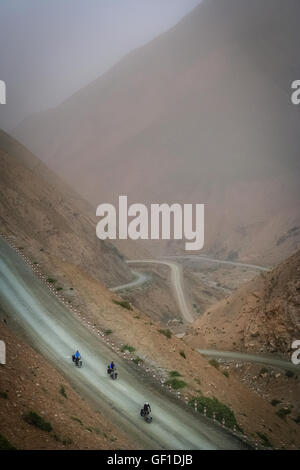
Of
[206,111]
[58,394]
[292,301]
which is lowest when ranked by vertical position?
[58,394]

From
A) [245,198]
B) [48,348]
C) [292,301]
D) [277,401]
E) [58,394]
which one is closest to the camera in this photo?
[58,394]

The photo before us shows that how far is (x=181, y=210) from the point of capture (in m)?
160

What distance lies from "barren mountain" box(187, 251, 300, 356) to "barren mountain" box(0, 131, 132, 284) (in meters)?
23.5

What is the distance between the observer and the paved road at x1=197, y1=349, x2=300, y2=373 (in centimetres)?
3561

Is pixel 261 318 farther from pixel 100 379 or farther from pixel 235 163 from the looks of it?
pixel 235 163

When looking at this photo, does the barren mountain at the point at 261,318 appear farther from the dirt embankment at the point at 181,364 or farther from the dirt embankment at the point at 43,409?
the dirt embankment at the point at 43,409

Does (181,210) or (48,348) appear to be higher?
(181,210)

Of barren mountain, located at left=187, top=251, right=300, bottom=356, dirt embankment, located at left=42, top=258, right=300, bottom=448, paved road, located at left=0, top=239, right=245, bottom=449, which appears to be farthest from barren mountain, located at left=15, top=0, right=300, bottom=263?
paved road, located at left=0, top=239, right=245, bottom=449

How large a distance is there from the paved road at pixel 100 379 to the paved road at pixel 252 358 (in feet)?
57.3

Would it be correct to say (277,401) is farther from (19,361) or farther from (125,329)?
(19,361)

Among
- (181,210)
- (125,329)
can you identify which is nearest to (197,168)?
(181,210)

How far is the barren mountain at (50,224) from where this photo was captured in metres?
60.3

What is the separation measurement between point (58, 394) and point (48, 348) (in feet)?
18.0

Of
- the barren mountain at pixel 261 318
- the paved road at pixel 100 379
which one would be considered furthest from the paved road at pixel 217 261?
the paved road at pixel 100 379
